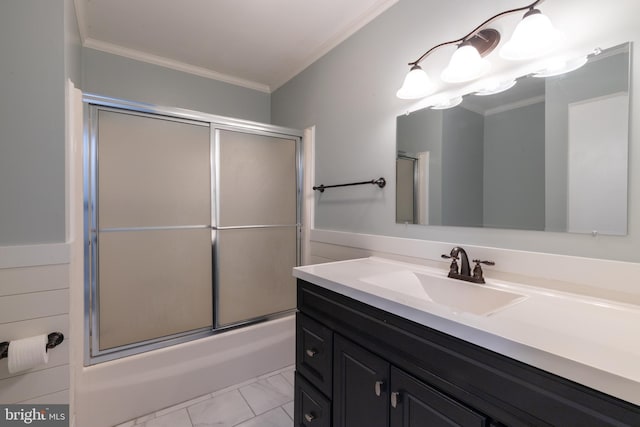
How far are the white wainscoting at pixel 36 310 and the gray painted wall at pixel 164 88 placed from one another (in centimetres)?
131

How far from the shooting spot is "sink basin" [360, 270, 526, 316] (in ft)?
3.14

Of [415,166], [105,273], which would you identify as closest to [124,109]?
[105,273]

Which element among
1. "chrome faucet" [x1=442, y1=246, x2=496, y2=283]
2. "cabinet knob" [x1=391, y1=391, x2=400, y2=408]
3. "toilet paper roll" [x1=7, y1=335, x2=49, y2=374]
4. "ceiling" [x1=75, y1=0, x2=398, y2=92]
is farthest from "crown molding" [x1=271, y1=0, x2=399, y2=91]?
"toilet paper roll" [x1=7, y1=335, x2=49, y2=374]

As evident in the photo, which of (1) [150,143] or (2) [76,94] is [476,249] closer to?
(1) [150,143]

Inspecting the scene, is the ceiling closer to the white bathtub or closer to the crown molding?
the crown molding

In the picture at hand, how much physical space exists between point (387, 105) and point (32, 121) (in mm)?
1622

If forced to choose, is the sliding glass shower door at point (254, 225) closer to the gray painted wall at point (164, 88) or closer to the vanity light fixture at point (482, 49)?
the gray painted wall at point (164, 88)

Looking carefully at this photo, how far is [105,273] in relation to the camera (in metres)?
1.53

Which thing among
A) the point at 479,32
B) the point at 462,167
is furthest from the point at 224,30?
the point at 462,167

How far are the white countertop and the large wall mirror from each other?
10.3 inches

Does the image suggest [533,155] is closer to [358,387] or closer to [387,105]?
[387,105]

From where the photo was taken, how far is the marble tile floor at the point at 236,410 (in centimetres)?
152

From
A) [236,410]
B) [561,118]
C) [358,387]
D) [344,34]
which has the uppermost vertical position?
[344,34]

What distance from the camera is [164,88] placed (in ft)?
7.38
